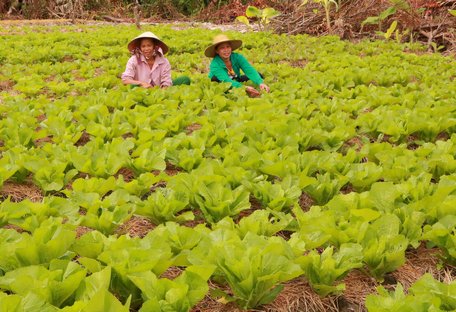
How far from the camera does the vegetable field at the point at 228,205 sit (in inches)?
80.3

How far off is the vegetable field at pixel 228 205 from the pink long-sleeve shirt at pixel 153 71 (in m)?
0.59

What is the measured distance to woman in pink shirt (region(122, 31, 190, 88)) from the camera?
253 inches

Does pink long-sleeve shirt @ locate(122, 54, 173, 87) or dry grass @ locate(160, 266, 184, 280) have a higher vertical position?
pink long-sleeve shirt @ locate(122, 54, 173, 87)

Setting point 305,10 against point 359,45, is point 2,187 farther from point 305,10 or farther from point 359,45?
point 305,10

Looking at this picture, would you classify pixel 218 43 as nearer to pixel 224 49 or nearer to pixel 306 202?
pixel 224 49

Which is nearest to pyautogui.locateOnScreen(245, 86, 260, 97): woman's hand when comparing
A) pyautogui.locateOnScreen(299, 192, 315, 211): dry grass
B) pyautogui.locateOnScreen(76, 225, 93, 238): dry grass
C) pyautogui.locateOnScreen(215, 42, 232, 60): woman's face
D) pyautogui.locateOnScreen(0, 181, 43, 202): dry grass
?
pyautogui.locateOnScreen(215, 42, 232, 60): woman's face

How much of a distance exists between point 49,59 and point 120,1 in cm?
1646

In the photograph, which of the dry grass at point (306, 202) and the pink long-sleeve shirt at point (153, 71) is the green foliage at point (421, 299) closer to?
the dry grass at point (306, 202)

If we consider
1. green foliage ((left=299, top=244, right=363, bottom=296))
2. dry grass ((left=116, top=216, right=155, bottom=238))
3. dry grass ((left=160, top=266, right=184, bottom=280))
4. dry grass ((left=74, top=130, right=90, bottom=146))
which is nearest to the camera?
green foliage ((left=299, top=244, right=363, bottom=296))

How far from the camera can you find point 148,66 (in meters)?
6.64

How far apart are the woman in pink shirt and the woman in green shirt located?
24.4 inches

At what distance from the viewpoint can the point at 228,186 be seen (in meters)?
3.06

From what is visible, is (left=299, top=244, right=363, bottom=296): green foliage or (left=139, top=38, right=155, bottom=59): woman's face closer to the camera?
(left=299, top=244, right=363, bottom=296): green foliage

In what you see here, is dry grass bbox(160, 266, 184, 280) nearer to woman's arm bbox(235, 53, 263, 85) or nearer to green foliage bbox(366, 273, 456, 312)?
green foliage bbox(366, 273, 456, 312)
